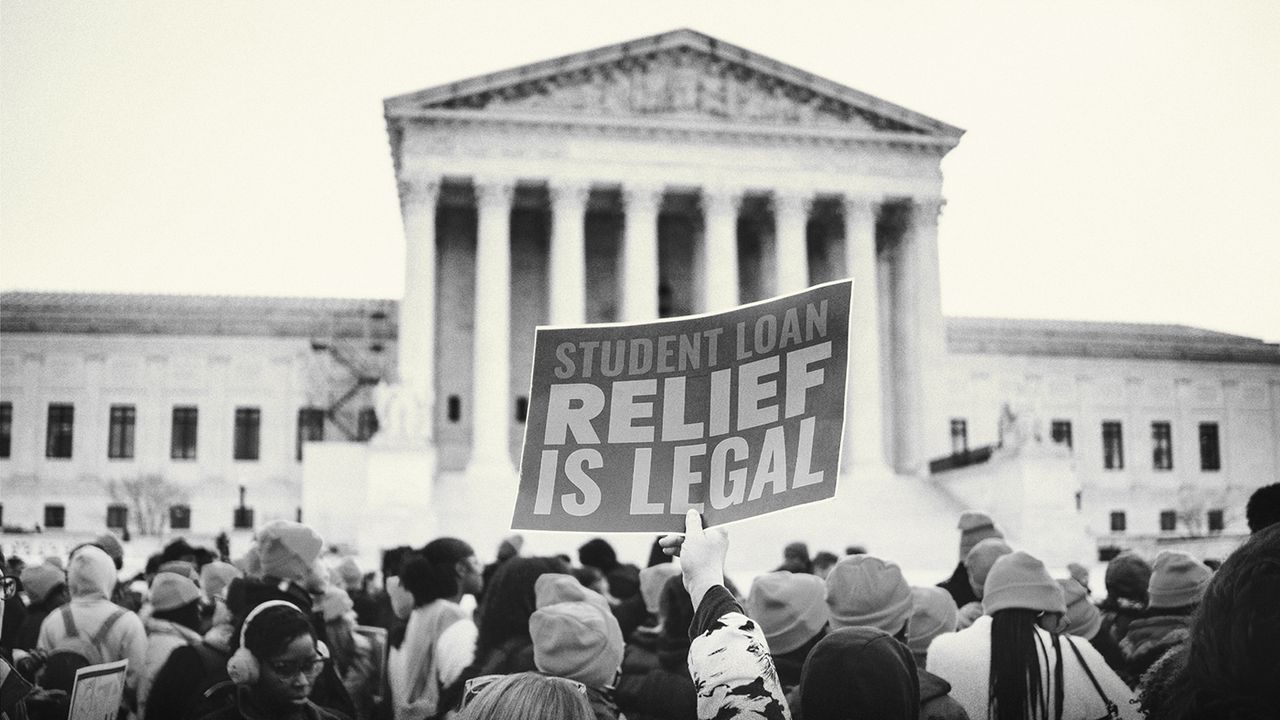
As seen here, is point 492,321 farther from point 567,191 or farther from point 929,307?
point 929,307

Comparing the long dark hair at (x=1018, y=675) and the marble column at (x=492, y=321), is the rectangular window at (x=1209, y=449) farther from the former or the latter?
the long dark hair at (x=1018, y=675)

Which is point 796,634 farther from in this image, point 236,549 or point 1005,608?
point 236,549

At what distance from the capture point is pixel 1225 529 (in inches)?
2402

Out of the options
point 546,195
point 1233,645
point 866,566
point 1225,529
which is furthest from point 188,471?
point 1233,645

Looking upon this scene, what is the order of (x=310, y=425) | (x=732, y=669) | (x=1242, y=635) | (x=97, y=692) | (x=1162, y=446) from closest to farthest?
(x=1242, y=635) < (x=732, y=669) < (x=97, y=692) < (x=310, y=425) < (x=1162, y=446)

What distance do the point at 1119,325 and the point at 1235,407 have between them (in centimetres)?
770

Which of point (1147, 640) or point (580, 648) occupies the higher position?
point (580, 648)

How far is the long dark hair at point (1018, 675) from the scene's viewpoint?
17.4ft

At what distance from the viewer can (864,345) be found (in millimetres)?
46250

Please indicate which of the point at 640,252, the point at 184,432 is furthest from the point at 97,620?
the point at 184,432

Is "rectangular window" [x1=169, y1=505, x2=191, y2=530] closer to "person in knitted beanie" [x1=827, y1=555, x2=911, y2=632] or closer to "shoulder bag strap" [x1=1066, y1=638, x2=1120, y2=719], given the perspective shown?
"person in knitted beanie" [x1=827, y1=555, x2=911, y2=632]

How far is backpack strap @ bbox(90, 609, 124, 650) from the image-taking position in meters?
7.57

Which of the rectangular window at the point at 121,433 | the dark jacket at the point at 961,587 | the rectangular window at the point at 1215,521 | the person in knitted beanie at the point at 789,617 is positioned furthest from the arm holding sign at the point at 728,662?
the rectangular window at the point at 1215,521

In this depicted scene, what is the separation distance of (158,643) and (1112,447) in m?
61.6
